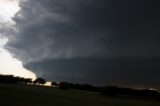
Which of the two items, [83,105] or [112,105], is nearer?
[83,105]

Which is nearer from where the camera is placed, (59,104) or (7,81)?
(59,104)

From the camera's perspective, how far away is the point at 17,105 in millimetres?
35500

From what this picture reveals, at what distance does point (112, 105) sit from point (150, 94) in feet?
88.9

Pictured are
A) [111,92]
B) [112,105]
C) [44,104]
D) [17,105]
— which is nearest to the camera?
[17,105]

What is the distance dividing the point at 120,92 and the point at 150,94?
242 inches

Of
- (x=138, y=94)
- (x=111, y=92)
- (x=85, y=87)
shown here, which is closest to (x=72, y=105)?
(x=111, y=92)

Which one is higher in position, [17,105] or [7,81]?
[7,81]

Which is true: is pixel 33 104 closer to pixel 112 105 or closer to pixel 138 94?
pixel 112 105

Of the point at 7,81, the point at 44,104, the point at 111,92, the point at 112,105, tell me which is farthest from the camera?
the point at 7,81

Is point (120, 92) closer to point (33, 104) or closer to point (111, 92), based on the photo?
point (111, 92)

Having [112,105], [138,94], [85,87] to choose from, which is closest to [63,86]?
[85,87]

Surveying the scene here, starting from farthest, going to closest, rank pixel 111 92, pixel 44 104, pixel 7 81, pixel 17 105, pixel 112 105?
pixel 7 81 < pixel 111 92 < pixel 112 105 < pixel 44 104 < pixel 17 105

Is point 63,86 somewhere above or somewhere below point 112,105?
above

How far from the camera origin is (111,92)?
217 ft
